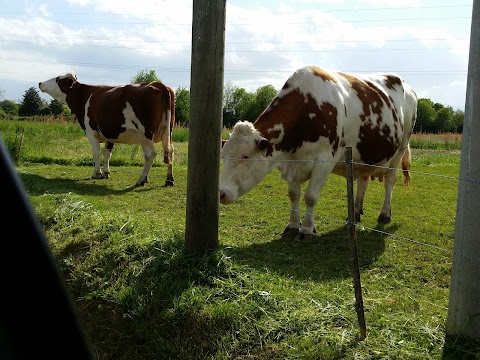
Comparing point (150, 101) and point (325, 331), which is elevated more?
point (150, 101)

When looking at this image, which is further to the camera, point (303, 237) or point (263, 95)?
point (263, 95)

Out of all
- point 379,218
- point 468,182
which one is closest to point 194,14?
point 468,182

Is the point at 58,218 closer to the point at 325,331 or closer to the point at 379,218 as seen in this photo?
the point at 325,331

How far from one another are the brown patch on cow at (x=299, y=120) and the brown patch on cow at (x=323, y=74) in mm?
403

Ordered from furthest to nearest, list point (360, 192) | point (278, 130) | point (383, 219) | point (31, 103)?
point (31, 103) → point (360, 192) → point (383, 219) → point (278, 130)

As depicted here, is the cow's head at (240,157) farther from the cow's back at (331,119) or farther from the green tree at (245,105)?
the green tree at (245,105)

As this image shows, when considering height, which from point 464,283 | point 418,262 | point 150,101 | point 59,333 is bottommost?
point 418,262

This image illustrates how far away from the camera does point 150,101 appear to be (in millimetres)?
9852

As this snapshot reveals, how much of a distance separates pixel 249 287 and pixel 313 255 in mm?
1765

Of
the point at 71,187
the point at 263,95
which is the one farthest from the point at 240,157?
the point at 263,95

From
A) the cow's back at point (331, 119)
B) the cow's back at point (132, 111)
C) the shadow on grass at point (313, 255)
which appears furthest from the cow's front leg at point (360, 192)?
the cow's back at point (132, 111)

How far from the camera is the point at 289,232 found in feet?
20.3

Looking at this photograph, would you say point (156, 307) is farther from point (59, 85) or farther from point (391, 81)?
point (59, 85)

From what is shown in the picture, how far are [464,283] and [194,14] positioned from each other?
2.94 meters
